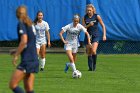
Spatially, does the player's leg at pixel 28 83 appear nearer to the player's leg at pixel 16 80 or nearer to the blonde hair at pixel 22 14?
the player's leg at pixel 16 80

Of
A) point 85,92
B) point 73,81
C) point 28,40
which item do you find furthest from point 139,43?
point 28,40

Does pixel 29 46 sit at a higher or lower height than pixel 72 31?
higher

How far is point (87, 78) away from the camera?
16.0m

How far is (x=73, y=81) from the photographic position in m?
15.2

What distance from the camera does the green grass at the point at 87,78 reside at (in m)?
13.4

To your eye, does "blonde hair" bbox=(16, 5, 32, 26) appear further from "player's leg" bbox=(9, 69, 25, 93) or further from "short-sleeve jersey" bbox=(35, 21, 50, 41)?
"short-sleeve jersey" bbox=(35, 21, 50, 41)

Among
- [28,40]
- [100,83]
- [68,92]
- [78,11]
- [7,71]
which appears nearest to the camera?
[28,40]

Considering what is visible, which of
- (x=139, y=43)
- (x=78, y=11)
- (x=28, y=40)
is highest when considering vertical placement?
(x=28, y=40)

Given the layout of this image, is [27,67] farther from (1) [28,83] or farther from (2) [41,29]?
(2) [41,29]

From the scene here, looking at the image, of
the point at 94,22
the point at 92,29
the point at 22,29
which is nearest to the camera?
the point at 22,29

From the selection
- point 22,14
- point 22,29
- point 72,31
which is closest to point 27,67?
point 22,29

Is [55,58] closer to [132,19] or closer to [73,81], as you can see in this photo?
[132,19]

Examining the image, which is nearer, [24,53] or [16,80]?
[16,80]

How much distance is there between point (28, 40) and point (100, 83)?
184 inches
